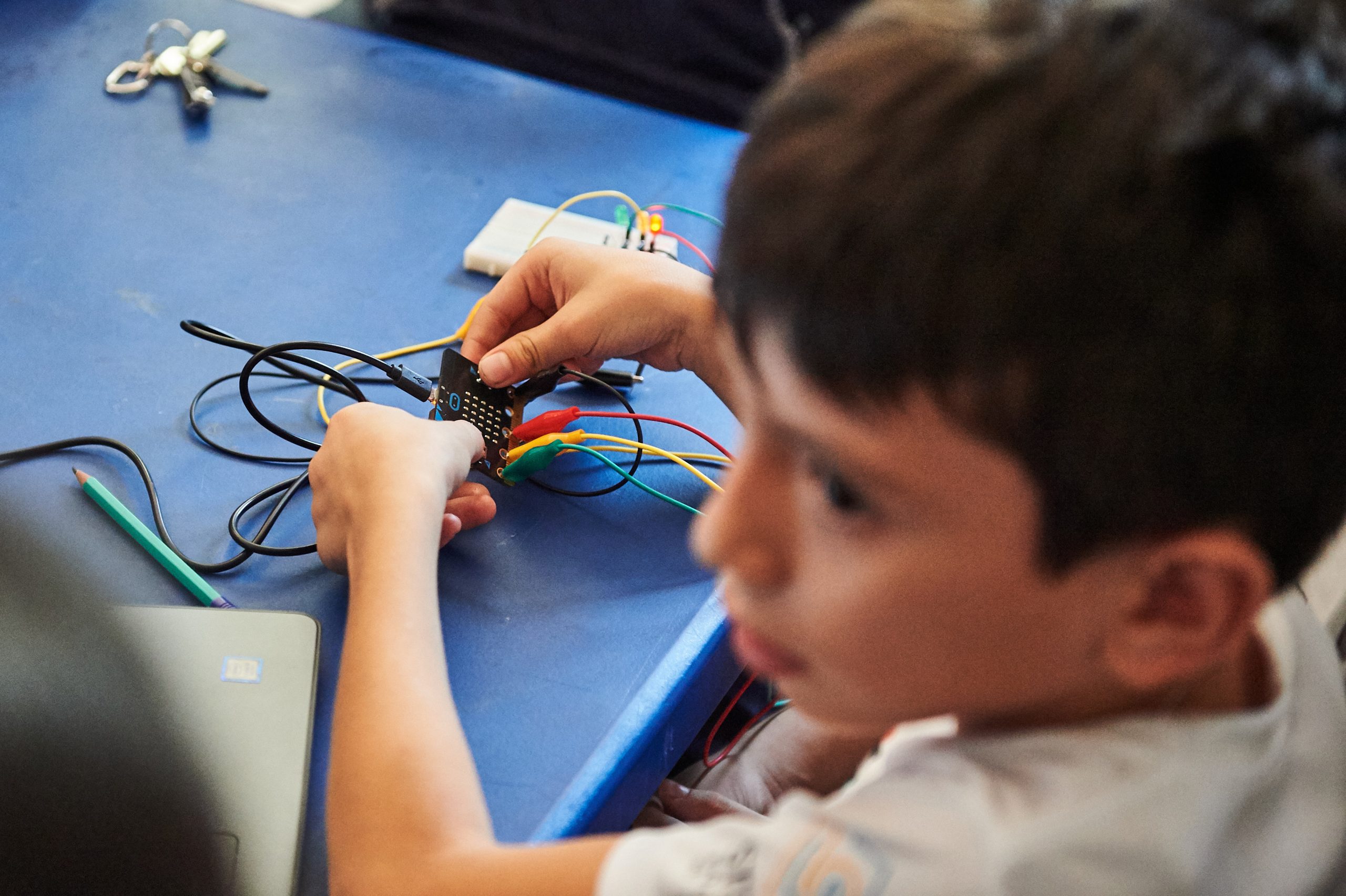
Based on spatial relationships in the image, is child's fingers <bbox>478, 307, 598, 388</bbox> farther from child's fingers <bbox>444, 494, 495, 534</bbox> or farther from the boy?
the boy

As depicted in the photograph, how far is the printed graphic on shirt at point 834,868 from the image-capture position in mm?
435

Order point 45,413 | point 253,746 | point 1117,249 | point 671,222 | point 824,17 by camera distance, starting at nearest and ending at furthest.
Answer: point 1117,249
point 253,746
point 45,413
point 671,222
point 824,17

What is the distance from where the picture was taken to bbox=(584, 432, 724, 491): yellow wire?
0.83 metres

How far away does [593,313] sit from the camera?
832 mm

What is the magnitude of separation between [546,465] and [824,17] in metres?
1.00

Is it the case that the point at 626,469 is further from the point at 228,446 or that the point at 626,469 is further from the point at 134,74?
the point at 134,74

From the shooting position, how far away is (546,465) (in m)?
0.81

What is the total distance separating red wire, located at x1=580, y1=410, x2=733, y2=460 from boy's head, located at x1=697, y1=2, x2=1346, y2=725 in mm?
390

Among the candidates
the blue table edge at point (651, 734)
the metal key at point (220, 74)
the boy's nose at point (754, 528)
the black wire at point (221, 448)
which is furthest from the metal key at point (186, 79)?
the boy's nose at point (754, 528)

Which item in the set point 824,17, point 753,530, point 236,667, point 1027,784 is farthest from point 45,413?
point 824,17

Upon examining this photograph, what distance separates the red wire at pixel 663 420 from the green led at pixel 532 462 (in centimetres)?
6

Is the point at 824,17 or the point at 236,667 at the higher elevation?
the point at 824,17

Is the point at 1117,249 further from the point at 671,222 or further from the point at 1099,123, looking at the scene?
the point at 671,222

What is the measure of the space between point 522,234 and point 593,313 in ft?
0.74
